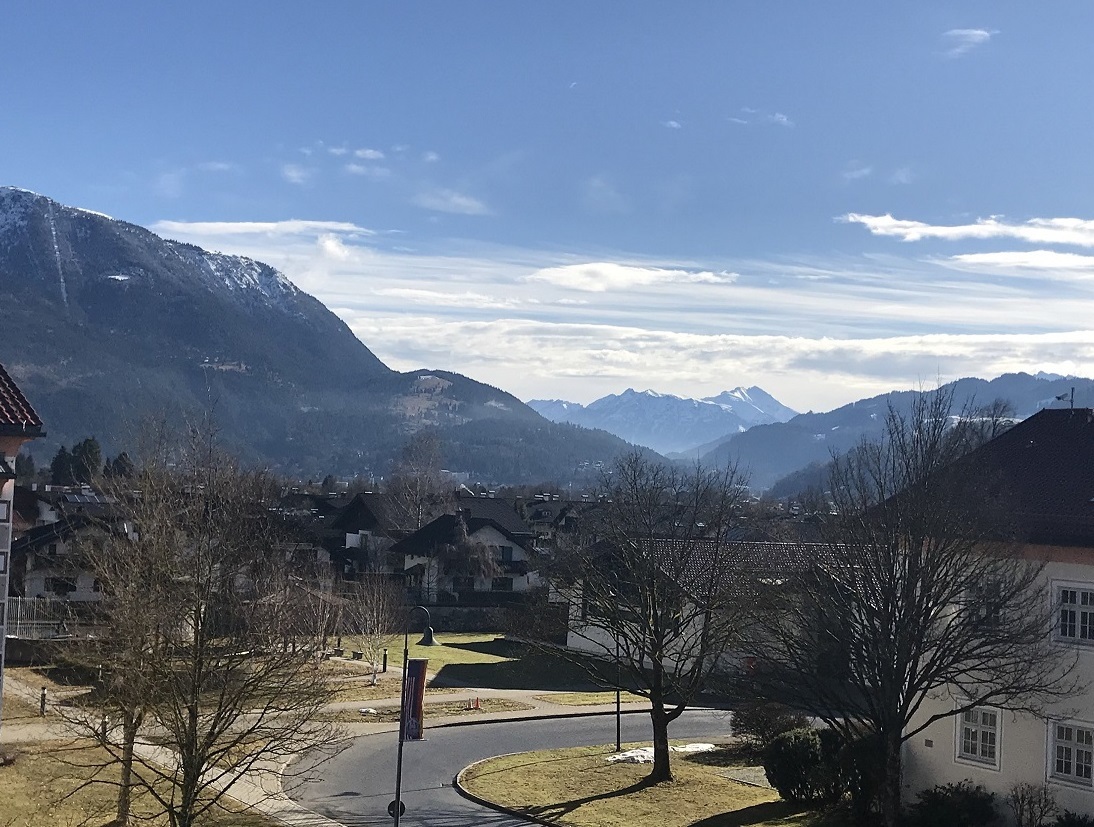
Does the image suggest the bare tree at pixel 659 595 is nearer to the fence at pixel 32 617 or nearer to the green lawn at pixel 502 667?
the green lawn at pixel 502 667

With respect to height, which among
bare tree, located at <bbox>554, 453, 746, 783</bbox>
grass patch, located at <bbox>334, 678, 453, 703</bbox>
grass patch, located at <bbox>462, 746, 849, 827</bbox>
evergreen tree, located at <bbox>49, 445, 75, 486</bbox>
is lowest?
grass patch, located at <bbox>334, 678, 453, 703</bbox>

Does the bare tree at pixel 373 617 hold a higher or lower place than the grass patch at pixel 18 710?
higher

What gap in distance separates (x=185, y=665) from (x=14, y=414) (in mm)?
7922

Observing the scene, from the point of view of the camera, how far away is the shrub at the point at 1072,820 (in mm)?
22205

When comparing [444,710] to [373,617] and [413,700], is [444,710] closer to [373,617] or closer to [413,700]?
[373,617]

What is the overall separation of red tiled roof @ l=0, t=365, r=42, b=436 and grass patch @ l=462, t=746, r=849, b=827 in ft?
42.5

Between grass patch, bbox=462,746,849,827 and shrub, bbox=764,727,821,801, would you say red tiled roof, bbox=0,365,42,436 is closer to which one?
grass patch, bbox=462,746,849,827

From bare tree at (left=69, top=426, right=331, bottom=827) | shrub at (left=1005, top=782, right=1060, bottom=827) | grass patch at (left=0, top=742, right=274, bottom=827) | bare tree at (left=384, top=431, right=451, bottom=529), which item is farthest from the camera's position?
bare tree at (left=384, top=431, right=451, bottom=529)

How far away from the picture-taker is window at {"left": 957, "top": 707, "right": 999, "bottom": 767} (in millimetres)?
24266

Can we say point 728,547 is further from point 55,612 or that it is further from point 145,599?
point 55,612

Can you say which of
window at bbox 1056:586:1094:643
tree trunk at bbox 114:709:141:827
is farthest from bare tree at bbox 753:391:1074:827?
tree trunk at bbox 114:709:141:827

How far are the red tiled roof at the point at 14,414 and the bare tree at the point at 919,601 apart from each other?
16256 millimetres

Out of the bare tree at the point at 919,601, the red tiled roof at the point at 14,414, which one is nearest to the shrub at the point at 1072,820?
the bare tree at the point at 919,601

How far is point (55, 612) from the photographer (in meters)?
44.7
